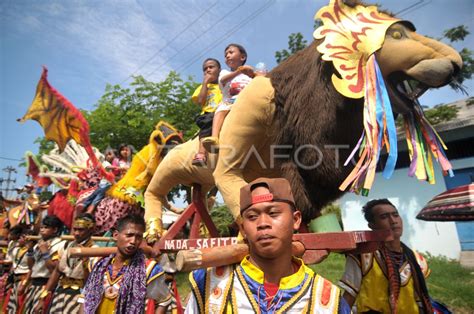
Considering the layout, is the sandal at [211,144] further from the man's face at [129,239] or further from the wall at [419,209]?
the wall at [419,209]

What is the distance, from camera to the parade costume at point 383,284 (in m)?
2.28

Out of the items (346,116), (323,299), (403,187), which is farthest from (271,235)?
(403,187)

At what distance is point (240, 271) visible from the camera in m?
1.47

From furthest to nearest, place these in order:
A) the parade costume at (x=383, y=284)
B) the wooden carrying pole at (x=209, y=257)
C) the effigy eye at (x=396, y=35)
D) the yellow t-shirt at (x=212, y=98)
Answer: the yellow t-shirt at (x=212, y=98), the parade costume at (x=383, y=284), the effigy eye at (x=396, y=35), the wooden carrying pole at (x=209, y=257)

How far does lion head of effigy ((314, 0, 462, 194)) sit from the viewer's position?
1854 millimetres

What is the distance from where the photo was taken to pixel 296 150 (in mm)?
2148

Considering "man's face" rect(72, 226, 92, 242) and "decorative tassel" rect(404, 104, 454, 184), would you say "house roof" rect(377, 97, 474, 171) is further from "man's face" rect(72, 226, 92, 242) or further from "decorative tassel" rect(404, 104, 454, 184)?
"man's face" rect(72, 226, 92, 242)

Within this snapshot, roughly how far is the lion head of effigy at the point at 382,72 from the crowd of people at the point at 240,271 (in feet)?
1.80

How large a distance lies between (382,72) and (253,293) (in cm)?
148

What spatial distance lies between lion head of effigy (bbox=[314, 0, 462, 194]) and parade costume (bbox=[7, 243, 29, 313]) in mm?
5317

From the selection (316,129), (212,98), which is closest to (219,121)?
(212,98)

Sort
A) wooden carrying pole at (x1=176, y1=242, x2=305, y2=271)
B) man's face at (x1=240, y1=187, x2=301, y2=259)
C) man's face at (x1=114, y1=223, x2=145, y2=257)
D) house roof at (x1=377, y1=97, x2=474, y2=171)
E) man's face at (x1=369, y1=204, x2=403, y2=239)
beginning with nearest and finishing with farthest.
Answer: wooden carrying pole at (x1=176, y1=242, x2=305, y2=271) < man's face at (x1=240, y1=187, x2=301, y2=259) < man's face at (x1=369, y1=204, x2=403, y2=239) < man's face at (x1=114, y1=223, x2=145, y2=257) < house roof at (x1=377, y1=97, x2=474, y2=171)

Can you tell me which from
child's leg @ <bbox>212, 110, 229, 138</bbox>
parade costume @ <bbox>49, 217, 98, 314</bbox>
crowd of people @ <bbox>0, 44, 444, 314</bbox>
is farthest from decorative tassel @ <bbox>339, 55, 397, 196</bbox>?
parade costume @ <bbox>49, 217, 98, 314</bbox>

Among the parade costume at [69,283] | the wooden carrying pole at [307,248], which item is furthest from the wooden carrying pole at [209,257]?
the parade costume at [69,283]
